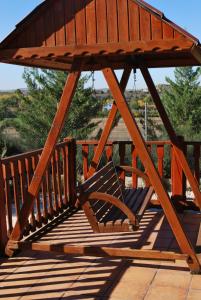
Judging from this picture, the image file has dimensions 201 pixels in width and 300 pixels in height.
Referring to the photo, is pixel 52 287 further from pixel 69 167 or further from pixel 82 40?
pixel 69 167

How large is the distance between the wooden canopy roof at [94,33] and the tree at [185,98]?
Result: 16156mm

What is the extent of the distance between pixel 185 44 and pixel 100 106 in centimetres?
1549

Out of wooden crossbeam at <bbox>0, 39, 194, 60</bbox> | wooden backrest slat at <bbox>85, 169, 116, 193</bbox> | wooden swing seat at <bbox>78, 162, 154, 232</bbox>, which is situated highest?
wooden crossbeam at <bbox>0, 39, 194, 60</bbox>

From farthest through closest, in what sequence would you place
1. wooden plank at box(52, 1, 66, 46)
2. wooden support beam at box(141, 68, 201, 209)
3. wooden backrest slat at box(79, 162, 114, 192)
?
wooden support beam at box(141, 68, 201, 209) → wooden backrest slat at box(79, 162, 114, 192) → wooden plank at box(52, 1, 66, 46)

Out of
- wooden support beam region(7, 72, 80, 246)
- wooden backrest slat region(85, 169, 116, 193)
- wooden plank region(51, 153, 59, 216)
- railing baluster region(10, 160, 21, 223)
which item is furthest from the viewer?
wooden plank region(51, 153, 59, 216)

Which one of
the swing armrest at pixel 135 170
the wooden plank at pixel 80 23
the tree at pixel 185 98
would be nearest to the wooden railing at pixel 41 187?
the swing armrest at pixel 135 170

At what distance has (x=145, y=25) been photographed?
11.7 feet

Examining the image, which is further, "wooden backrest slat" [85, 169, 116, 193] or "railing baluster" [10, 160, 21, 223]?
"railing baluster" [10, 160, 21, 223]

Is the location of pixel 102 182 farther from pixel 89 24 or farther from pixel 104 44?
pixel 89 24

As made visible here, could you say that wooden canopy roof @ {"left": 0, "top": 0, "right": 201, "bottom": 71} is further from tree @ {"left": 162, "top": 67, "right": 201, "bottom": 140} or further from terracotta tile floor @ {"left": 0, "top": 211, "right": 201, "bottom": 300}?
tree @ {"left": 162, "top": 67, "right": 201, "bottom": 140}

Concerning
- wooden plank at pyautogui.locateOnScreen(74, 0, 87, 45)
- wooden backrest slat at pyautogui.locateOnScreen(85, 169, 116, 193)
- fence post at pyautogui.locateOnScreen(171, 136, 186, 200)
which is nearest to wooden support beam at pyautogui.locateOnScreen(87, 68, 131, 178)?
wooden backrest slat at pyautogui.locateOnScreen(85, 169, 116, 193)

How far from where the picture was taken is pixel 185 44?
3438mm

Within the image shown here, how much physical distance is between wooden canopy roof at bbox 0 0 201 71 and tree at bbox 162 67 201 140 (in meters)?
16.2

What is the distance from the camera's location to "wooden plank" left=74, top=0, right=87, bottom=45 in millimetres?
3748
